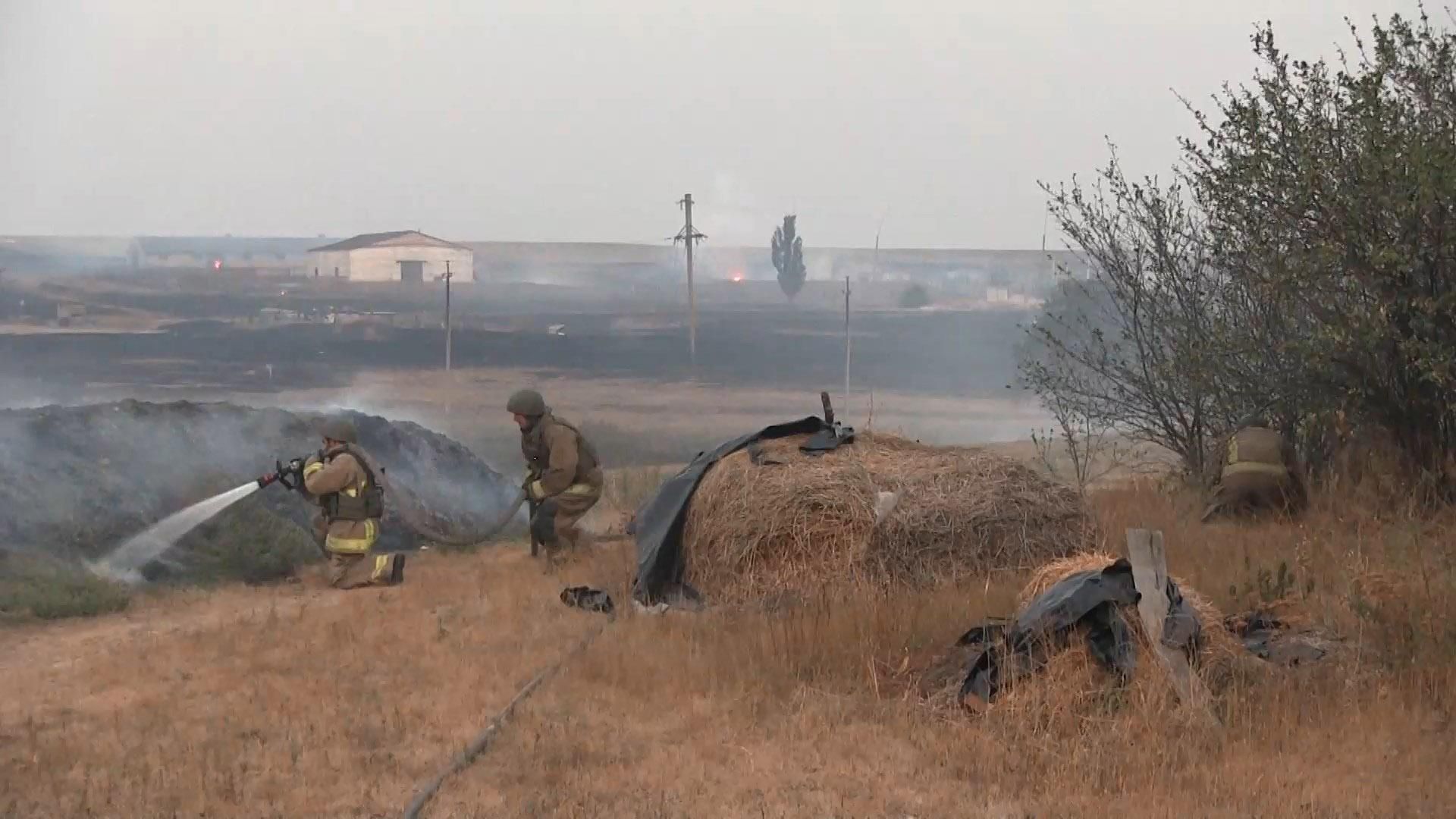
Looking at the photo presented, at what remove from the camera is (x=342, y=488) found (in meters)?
10.5

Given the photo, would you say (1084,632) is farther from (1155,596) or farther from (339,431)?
(339,431)

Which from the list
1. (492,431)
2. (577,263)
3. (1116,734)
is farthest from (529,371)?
(1116,734)

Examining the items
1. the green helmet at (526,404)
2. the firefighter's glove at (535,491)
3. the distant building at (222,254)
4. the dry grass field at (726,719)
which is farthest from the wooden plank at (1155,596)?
the distant building at (222,254)

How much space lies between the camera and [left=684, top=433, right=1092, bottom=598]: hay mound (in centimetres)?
856

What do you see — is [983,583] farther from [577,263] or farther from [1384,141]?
[577,263]

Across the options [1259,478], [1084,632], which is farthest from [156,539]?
[1259,478]

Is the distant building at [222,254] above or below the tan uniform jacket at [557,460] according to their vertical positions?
above

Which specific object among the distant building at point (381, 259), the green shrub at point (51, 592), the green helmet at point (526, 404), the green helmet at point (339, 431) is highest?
the distant building at point (381, 259)

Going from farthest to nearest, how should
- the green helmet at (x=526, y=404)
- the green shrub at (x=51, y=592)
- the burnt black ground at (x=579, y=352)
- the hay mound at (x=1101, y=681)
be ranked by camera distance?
1. the burnt black ground at (x=579, y=352)
2. the green helmet at (x=526, y=404)
3. the green shrub at (x=51, y=592)
4. the hay mound at (x=1101, y=681)

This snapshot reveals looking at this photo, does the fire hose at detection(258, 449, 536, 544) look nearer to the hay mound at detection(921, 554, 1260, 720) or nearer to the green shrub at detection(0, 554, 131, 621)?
the green shrub at detection(0, 554, 131, 621)

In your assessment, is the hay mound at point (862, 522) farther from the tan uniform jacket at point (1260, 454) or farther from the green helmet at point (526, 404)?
the green helmet at point (526, 404)

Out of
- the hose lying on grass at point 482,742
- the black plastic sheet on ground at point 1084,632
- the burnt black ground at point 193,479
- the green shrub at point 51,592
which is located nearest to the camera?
the hose lying on grass at point 482,742

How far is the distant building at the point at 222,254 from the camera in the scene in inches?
1458

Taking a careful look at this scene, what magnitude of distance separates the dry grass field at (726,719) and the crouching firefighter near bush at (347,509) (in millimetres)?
1582
